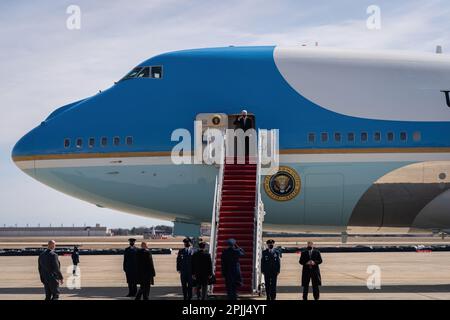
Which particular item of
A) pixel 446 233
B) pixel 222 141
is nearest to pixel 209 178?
pixel 222 141

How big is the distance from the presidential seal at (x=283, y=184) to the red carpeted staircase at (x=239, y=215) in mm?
885

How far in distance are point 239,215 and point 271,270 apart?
2.96m

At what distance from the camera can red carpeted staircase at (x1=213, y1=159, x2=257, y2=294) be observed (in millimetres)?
21734

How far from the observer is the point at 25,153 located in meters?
26.4

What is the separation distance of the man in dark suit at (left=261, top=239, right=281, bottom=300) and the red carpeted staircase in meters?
1.00

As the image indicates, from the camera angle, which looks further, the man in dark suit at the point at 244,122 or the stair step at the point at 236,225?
the man in dark suit at the point at 244,122

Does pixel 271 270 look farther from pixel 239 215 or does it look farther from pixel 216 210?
pixel 216 210

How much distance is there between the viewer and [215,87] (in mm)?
25438

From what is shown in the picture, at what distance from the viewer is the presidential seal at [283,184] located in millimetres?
24719

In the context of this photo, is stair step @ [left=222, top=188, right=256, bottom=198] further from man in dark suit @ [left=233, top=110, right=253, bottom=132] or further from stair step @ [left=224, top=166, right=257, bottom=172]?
man in dark suit @ [left=233, top=110, right=253, bottom=132]

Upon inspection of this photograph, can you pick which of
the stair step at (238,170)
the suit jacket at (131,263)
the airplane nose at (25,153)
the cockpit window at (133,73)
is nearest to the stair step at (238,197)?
the stair step at (238,170)

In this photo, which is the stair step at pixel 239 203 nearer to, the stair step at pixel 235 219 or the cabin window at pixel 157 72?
the stair step at pixel 235 219
